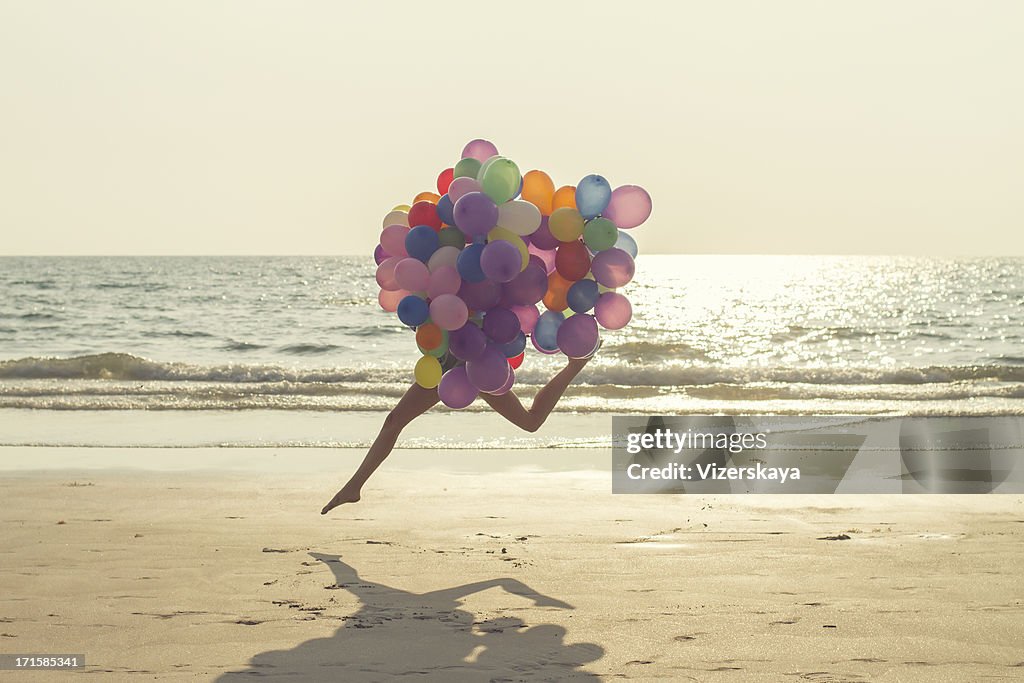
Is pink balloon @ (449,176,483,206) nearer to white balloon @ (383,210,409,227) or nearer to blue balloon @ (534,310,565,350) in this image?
white balloon @ (383,210,409,227)

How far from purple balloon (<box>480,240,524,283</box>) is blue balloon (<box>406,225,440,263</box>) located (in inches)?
14.3

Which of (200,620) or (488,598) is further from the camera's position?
(488,598)

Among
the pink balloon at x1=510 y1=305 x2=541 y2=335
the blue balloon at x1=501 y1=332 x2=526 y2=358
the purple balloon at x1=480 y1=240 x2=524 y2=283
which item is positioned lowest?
the blue balloon at x1=501 y1=332 x2=526 y2=358

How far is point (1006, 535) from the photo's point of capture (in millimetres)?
6871

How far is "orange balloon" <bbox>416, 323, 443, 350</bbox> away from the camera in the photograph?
5.78 m

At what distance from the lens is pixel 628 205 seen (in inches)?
230

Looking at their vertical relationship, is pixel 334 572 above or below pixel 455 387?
below

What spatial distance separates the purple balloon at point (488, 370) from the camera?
5707mm

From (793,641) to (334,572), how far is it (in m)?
2.60

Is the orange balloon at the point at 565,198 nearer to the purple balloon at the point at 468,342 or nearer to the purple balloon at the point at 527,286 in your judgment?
the purple balloon at the point at 527,286

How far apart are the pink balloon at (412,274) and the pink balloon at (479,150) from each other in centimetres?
94

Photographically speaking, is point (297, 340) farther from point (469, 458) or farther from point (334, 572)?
point (334, 572)

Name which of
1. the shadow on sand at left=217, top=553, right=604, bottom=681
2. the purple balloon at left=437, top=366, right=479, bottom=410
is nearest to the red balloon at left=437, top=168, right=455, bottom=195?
the purple balloon at left=437, top=366, right=479, bottom=410

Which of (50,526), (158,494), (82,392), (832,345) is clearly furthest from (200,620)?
(832,345)
